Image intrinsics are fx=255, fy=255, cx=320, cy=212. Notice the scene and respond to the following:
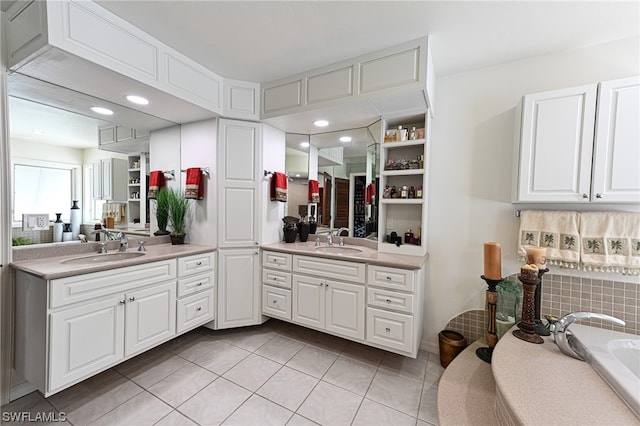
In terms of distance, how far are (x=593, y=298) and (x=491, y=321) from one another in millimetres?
720

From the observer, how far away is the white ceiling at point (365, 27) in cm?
154

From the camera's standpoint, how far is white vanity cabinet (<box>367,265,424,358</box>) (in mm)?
1959

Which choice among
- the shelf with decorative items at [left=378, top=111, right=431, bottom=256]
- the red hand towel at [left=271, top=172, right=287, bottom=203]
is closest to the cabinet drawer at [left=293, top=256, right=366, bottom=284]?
the shelf with decorative items at [left=378, top=111, right=431, bottom=256]

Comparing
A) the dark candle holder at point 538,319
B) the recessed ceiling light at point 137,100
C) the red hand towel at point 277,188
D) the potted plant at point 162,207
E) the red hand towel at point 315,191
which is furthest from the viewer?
the red hand towel at point 315,191

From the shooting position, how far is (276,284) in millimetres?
2568

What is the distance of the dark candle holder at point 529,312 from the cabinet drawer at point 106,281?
104 inches

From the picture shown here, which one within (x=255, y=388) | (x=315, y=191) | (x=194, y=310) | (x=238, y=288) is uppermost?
(x=315, y=191)

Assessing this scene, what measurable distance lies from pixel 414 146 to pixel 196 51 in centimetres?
203

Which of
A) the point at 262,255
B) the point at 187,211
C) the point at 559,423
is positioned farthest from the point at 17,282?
the point at 559,423

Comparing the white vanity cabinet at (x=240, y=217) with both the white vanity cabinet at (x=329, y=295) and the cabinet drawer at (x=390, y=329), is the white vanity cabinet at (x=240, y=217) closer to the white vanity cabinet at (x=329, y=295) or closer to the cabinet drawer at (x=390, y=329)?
the white vanity cabinet at (x=329, y=295)

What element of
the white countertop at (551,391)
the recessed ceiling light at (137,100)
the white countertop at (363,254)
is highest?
the recessed ceiling light at (137,100)

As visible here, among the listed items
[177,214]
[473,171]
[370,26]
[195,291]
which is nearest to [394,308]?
[473,171]

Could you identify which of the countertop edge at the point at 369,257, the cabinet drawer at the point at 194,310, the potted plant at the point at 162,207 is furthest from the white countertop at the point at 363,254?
the potted plant at the point at 162,207

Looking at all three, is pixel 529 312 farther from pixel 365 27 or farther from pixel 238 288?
pixel 238 288
